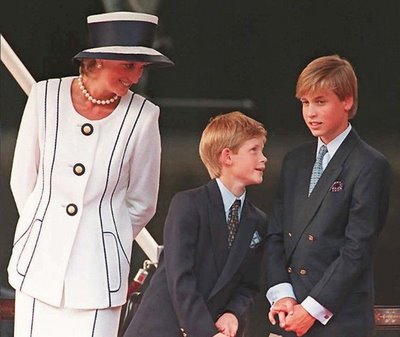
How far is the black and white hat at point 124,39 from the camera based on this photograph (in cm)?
371

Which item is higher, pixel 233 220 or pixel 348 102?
pixel 348 102

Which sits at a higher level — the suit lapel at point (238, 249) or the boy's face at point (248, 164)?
the boy's face at point (248, 164)

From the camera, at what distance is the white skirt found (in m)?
3.68

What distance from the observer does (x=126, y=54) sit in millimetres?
3695

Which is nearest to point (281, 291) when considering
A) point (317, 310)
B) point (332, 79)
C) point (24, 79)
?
point (317, 310)

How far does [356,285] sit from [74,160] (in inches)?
45.0

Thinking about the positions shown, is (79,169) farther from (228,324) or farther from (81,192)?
(228,324)

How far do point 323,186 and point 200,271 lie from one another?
1.83ft

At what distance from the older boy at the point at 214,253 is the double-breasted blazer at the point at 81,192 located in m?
0.15

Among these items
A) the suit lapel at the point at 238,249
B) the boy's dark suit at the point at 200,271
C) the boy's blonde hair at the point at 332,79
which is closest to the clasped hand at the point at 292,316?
the boy's dark suit at the point at 200,271

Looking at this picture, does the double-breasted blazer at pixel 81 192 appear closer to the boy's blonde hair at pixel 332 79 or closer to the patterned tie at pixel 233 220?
the patterned tie at pixel 233 220

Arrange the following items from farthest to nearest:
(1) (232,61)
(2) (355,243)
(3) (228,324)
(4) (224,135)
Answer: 1. (1) (232,61)
2. (4) (224,135)
3. (3) (228,324)
4. (2) (355,243)

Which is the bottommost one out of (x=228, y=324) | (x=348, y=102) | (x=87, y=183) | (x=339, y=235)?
(x=228, y=324)

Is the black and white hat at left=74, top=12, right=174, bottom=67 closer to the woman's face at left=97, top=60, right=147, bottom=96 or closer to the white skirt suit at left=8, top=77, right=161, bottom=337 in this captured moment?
the woman's face at left=97, top=60, right=147, bottom=96
